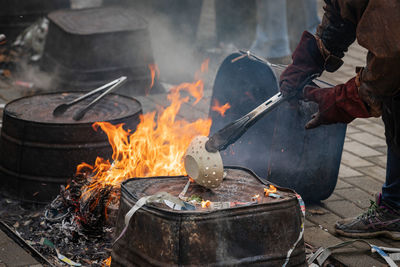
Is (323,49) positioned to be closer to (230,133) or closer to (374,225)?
(230,133)

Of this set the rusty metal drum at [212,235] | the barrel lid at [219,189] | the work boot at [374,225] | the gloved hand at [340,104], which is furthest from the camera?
the work boot at [374,225]

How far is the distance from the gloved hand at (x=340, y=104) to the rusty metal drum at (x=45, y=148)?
4.95 ft

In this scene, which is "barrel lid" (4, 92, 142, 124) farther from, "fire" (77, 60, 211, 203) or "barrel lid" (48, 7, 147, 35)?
"barrel lid" (48, 7, 147, 35)

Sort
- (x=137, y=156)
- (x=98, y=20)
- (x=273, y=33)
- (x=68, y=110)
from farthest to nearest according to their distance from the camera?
(x=273, y=33) → (x=98, y=20) → (x=68, y=110) → (x=137, y=156)

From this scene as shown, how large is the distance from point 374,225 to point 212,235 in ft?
5.66

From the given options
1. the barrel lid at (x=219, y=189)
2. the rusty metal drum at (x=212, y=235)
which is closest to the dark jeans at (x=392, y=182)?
the barrel lid at (x=219, y=189)

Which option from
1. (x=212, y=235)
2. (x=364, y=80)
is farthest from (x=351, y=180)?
(x=212, y=235)

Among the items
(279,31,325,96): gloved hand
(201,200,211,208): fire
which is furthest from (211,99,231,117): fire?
(201,200,211,208): fire

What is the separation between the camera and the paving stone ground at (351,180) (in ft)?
12.6

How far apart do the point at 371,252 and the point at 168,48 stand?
5166 mm

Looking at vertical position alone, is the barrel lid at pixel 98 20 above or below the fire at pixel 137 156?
above

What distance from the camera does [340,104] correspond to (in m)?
3.15

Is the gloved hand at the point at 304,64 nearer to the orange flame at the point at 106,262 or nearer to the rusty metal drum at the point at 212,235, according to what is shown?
the rusty metal drum at the point at 212,235

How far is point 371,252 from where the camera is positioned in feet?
12.2
